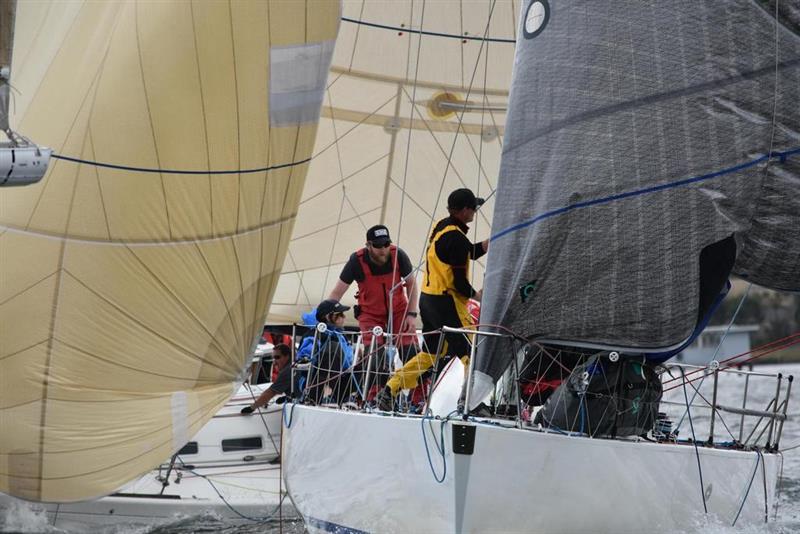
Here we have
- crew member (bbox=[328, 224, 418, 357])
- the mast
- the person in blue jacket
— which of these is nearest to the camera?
the mast

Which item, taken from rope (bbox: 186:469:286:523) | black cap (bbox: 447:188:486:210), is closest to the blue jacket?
rope (bbox: 186:469:286:523)

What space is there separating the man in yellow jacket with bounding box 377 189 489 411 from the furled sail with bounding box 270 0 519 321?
502cm

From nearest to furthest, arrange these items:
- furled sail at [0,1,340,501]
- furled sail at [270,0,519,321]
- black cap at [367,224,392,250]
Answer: furled sail at [0,1,340,501]
black cap at [367,224,392,250]
furled sail at [270,0,519,321]

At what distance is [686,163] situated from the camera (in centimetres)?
696

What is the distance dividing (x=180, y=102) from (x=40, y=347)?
5.25 ft

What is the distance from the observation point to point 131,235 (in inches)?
295

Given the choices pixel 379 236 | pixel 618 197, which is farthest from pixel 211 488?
pixel 618 197

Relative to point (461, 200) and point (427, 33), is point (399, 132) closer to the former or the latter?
point (427, 33)

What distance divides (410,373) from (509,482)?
49.4 inches

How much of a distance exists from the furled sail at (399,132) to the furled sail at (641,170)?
5.18 metres

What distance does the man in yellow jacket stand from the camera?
289 inches

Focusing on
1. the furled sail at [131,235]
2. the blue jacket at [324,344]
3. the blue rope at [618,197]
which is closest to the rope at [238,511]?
the blue jacket at [324,344]

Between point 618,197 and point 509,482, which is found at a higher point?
point 618,197

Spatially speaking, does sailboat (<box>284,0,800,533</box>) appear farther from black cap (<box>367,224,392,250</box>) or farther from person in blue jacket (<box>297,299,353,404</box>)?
black cap (<box>367,224,392,250</box>)
